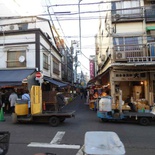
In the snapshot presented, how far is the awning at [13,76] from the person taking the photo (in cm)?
1606

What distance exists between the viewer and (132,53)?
18047 mm

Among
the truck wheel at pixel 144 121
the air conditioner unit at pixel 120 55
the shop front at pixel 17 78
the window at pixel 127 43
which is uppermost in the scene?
the window at pixel 127 43

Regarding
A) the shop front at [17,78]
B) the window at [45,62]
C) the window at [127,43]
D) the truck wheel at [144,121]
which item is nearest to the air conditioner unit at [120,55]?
the window at [127,43]

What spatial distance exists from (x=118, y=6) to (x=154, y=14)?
11.2 ft

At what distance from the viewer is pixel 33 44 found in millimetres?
19312

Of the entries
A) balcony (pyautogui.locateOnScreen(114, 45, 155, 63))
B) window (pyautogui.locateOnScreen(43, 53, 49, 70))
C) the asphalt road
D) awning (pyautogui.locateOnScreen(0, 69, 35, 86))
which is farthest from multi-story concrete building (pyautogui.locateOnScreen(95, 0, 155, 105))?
the asphalt road

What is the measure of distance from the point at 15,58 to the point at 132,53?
1076cm

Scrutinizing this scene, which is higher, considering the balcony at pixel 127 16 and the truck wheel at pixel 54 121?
the balcony at pixel 127 16

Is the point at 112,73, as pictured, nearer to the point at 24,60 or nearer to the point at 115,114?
the point at 115,114

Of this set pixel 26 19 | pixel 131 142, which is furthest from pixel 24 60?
pixel 131 142

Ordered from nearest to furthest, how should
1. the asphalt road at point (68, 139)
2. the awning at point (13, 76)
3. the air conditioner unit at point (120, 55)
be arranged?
the asphalt road at point (68, 139)
the awning at point (13, 76)
the air conditioner unit at point (120, 55)

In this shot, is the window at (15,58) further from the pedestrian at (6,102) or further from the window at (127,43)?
the window at (127,43)

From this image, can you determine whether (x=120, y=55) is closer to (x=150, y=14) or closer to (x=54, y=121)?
(x=150, y=14)

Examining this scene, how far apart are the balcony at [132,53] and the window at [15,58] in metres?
8.52
